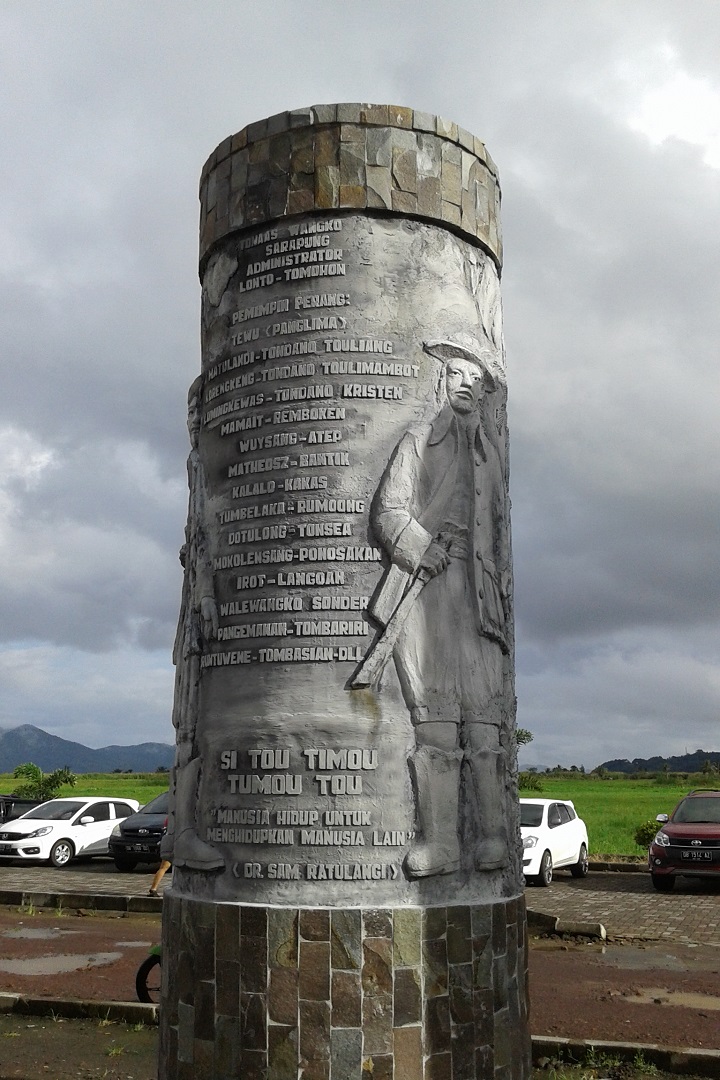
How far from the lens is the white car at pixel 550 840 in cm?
2005

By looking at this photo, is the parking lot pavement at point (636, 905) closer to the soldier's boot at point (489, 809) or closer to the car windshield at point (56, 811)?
the soldier's boot at point (489, 809)

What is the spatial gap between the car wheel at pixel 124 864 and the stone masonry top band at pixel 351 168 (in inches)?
739

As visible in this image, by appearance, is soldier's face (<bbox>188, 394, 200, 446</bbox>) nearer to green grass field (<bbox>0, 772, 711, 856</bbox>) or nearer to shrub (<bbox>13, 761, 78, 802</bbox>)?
green grass field (<bbox>0, 772, 711, 856</bbox>)

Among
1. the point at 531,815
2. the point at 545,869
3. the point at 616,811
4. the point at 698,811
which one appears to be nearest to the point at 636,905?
the point at 545,869

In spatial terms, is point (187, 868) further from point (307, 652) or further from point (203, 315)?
point (203, 315)

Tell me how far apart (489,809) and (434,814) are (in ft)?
1.61

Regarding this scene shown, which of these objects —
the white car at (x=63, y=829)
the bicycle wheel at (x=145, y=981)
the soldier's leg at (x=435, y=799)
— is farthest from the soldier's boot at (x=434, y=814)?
the white car at (x=63, y=829)

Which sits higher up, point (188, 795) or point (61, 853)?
point (188, 795)

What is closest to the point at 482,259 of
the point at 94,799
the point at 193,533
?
the point at 193,533

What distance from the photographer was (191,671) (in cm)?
693

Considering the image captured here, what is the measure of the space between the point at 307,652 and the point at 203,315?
8.93 feet

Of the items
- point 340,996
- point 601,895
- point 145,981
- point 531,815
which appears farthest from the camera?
point 531,815

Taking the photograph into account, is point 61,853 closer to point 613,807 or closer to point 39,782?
point 39,782

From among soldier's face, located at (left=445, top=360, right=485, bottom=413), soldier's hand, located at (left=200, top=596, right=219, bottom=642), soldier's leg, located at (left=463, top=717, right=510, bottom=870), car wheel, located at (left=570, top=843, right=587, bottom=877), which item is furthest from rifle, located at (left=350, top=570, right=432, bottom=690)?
car wheel, located at (left=570, top=843, right=587, bottom=877)
